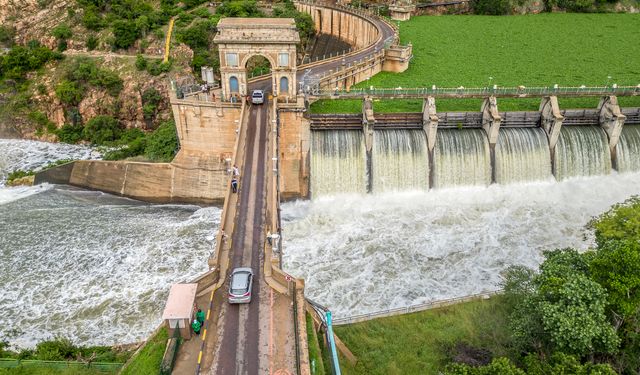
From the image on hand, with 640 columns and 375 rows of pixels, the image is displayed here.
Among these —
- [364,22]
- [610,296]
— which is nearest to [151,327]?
[610,296]

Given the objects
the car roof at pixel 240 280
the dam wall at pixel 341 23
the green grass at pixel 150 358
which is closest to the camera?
the green grass at pixel 150 358

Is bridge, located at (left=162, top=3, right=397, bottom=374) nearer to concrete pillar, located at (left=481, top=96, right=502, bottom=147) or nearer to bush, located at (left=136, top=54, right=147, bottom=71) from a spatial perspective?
concrete pillar, located at (left=481, top=96, right=502, bottom=147)

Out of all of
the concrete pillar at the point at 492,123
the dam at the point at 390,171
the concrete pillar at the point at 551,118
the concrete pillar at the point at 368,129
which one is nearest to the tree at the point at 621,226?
the dam at the point at 390,171

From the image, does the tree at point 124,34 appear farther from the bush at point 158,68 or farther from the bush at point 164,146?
the bush at point 164,146

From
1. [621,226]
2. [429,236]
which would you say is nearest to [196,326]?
[429,236]

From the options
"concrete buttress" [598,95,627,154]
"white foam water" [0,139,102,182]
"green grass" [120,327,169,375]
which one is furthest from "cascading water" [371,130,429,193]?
"white foam water" [0,139,102,182]
